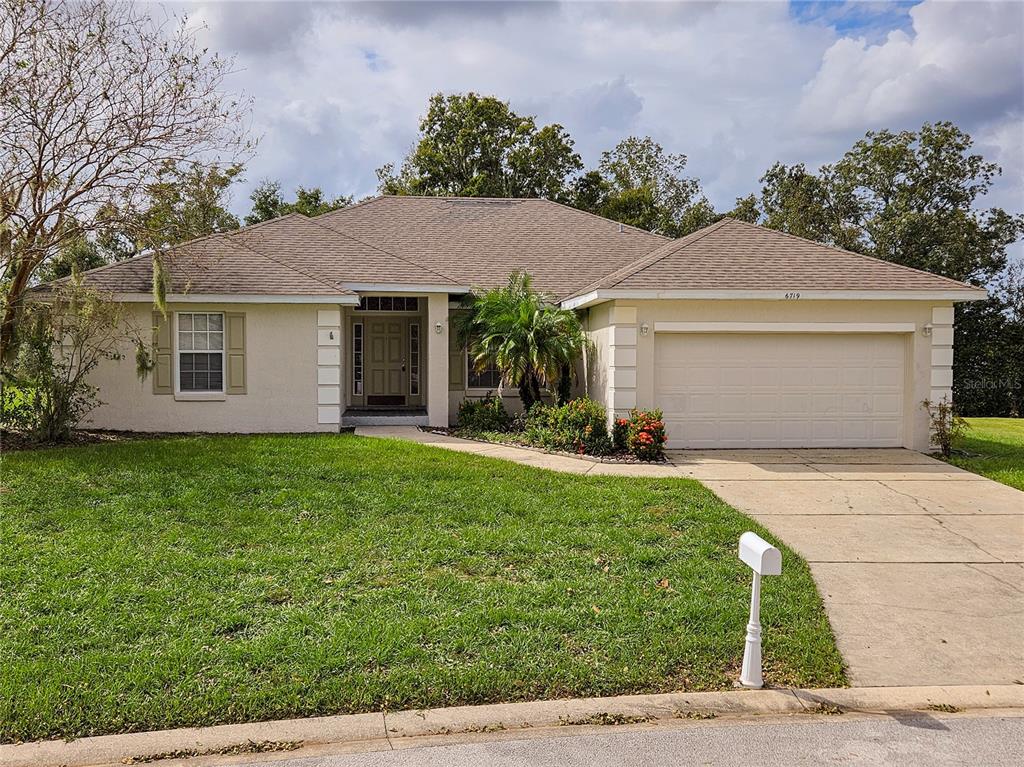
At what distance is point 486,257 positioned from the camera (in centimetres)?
1788

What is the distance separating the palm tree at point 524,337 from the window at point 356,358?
327 centimetres

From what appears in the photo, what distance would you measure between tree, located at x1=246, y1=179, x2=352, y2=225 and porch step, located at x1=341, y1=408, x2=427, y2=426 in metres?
17.5

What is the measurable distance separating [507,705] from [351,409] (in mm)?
12898

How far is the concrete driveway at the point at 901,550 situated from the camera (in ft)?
16.8

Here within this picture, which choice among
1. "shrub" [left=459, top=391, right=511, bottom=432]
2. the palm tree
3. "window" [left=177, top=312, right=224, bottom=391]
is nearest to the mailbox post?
the palm tree

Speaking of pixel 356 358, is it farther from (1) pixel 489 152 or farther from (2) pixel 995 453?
(1) pixel 489 152

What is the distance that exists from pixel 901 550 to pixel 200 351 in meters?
11.4

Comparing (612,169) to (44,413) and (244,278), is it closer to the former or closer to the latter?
(244,278)

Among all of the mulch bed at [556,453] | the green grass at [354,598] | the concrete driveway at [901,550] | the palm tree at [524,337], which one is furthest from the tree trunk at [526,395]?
the green grass at [354,598]

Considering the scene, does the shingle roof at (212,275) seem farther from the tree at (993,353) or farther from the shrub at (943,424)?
the tree at (993,353)

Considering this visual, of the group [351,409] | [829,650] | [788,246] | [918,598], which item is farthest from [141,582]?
[788,246]

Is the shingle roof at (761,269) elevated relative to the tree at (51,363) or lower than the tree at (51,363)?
elevated

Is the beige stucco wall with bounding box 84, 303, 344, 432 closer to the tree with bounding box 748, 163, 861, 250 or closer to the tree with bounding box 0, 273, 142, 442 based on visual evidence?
the tree with bounding box 0, 273, 142, 442

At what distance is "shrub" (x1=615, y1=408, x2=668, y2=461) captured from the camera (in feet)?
38.8
